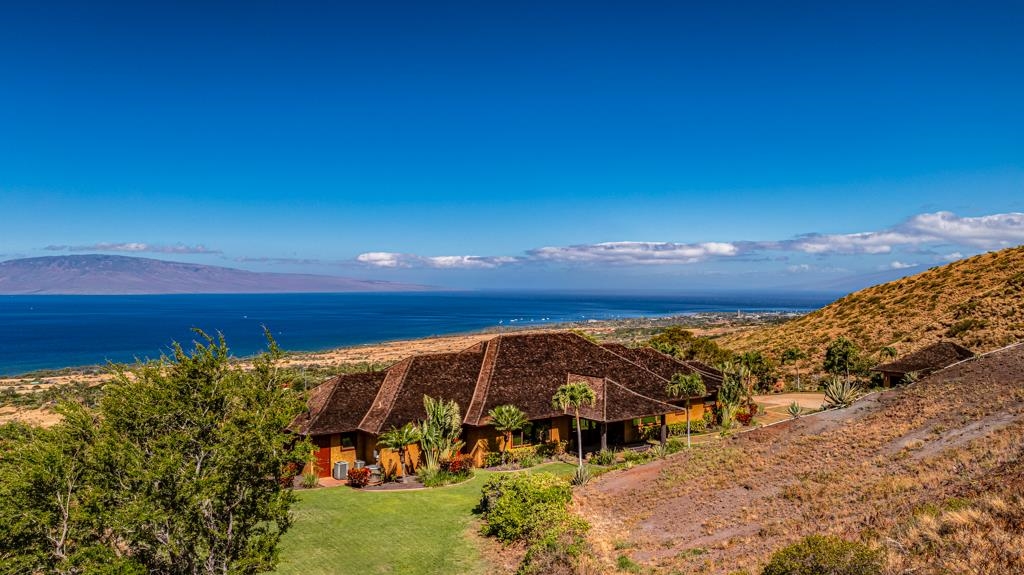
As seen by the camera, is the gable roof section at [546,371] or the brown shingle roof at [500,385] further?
the gable roof section at [546,371]

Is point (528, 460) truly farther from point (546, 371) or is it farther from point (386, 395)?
point (386, 395)

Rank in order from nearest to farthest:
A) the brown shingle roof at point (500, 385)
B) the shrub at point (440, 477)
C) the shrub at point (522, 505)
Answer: the shrub at point (522, 505) → the shrub at point (440, 477) → the brown shingle roof at point (500, 385)

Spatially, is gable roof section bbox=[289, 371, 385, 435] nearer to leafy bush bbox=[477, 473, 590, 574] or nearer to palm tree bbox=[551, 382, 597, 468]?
leafy bush bbox=[477, 473, 590, 574]

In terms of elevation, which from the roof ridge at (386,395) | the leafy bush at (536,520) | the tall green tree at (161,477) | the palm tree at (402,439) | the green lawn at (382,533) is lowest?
the green lawn at (382,533)

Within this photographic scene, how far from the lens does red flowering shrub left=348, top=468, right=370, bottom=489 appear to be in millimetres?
27266

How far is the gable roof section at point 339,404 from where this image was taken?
2973cm

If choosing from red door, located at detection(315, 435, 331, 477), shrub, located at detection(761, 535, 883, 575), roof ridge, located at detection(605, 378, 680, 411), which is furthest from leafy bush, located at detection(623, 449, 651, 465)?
shrub, located at detection(761, 535, 883, 575)

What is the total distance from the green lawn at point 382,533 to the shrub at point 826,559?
9.64 metres

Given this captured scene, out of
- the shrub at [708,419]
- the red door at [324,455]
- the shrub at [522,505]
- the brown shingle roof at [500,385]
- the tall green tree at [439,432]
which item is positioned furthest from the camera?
the shrub at [708,419]

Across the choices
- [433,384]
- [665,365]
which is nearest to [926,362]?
[665,365]

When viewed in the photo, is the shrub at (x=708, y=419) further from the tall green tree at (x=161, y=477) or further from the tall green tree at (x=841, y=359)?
the tall green tree at (x=161, y=477)

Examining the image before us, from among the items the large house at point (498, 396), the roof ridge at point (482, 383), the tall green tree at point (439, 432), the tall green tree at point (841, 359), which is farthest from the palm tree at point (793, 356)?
the tall green tree at point (439, 432)

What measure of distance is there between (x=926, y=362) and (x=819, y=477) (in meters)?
29.6

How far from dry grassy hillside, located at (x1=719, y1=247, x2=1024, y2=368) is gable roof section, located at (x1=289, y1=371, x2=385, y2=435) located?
2025 inches
